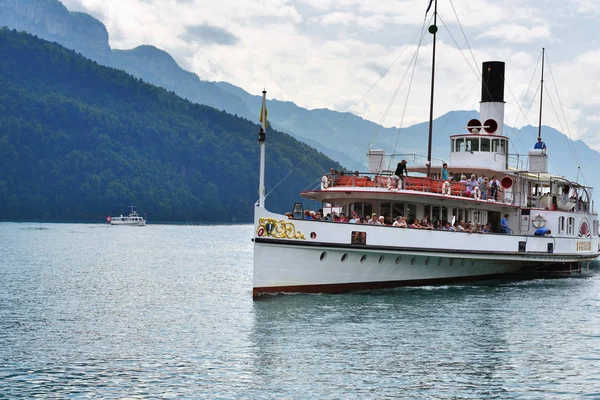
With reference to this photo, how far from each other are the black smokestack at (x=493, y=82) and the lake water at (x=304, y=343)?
1206 centimetres

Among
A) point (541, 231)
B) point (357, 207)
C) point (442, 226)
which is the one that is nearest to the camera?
point (357, 207)

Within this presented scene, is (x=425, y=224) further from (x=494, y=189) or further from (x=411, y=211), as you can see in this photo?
(x=494, y=189)

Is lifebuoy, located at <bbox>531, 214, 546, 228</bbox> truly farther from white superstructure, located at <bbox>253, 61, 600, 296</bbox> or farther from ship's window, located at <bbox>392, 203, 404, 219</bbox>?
ship's window, located at <bbox>392, 203, 404, 219</bbox>

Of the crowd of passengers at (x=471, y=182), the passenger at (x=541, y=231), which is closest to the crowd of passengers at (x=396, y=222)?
the crowd of passengers at (x=471, y=182)

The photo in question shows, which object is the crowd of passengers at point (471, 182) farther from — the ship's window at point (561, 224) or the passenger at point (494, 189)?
the ship's window at point (561, 224)

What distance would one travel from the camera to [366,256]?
33.3 meters

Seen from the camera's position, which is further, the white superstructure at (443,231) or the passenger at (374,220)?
the passenger at (374,220)

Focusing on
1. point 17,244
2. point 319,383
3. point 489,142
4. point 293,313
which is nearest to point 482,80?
point 489,142

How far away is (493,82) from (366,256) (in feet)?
63.8

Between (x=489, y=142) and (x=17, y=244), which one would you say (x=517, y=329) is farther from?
(x=17, y=244)

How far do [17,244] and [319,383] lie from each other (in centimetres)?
7536

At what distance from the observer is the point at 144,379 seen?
20.2 m

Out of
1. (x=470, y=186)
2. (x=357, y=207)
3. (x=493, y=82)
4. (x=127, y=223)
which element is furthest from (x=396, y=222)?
(x=127, y=223)

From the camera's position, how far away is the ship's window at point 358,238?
32656 mm
